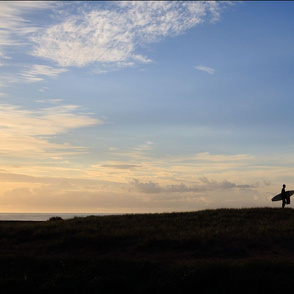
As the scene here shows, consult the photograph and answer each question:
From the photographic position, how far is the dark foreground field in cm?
1720

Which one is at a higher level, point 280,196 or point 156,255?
point 280,196

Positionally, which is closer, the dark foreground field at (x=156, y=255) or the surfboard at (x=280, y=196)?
the dark foreground field at (x=156, y=255)

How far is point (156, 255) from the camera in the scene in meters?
22.4

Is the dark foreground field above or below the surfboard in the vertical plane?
below

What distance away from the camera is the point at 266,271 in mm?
18250

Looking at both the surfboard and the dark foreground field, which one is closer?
the dark foreground field

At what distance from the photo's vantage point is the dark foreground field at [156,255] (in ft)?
56.4

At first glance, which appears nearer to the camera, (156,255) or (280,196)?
(156,255)

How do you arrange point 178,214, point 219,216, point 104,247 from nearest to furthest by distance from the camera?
1. point 104,247
2. point 219,216
3. point 178,214

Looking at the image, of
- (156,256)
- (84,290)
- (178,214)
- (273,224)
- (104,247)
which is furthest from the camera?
(178,214)

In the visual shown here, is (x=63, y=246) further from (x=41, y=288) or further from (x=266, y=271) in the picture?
(x=266, y=271)

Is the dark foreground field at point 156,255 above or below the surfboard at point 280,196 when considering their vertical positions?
below

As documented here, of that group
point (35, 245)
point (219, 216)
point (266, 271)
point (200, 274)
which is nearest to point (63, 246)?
point (35, 245)

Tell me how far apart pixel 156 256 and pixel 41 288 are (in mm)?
7489
